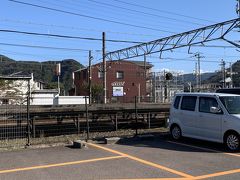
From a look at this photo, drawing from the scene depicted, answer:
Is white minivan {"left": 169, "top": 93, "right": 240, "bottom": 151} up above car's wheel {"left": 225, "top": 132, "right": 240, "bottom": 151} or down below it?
above

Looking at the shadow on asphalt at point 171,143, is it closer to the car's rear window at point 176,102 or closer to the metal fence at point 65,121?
the metal fence at point 65,121

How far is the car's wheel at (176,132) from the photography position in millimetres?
14148

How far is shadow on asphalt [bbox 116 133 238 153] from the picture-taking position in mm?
12258

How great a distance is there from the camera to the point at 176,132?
14.3 meters

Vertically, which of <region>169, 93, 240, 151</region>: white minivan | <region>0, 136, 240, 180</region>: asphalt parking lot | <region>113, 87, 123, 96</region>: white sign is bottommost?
<region>0, 136, 240, 180</region>: asphalt parking lot

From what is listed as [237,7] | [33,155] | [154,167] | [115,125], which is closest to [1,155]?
[33,155]

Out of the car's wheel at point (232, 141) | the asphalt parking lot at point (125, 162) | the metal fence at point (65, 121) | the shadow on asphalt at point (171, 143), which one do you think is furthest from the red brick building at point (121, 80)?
the car's wheel at point (232, 141)

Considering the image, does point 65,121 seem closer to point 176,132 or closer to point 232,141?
point 176,132

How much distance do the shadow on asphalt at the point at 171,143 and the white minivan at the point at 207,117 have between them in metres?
Answer: 0.28

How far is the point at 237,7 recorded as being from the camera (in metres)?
29.5

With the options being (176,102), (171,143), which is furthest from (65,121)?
(171,143)

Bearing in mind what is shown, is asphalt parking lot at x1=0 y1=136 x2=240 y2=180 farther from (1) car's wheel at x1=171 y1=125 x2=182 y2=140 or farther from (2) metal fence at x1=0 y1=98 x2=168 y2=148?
(2) metal fence at x1=0 y1=98 x2=168 y2=148

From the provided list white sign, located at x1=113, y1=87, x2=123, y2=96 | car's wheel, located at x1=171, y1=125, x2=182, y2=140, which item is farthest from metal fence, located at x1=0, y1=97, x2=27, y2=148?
white sign, located at x1=113, y1=87, x2=123, y2=96

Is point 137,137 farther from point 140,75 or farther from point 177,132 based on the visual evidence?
point 140,75
